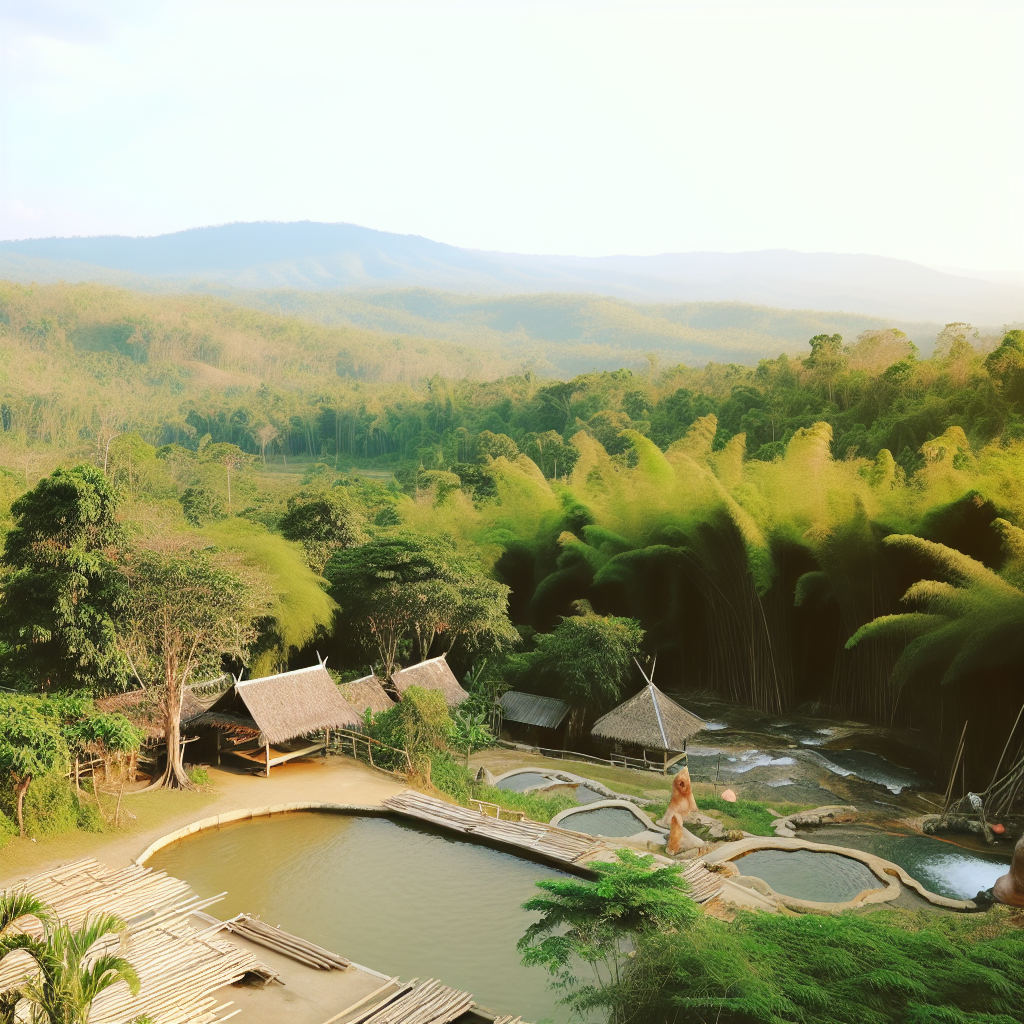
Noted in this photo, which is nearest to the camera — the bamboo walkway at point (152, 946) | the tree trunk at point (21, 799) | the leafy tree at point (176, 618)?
the bamboo walkway at point (152, 946)

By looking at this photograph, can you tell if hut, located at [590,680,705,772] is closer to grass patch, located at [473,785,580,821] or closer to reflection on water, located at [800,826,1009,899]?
grass patch, located at [473,785,580,821]

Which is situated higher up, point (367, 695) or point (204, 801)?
point (367, 695)

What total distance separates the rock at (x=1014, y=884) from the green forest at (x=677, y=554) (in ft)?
9.40

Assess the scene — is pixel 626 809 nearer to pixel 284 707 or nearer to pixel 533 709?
pixel 533 709

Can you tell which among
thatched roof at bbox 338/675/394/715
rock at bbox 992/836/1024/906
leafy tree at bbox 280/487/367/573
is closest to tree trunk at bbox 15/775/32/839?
thatched roof at bbox 338/675/394/715

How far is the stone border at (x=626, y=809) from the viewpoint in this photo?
9.86 meters

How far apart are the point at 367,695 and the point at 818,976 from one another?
8303 mm

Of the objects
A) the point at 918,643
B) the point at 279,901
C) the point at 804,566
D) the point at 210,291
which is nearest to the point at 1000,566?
the point at 918,643

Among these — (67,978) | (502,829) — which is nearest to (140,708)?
(502,829)

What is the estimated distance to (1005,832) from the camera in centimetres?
983

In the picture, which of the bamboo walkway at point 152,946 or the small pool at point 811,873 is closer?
the bamboo walkway at point 152,946

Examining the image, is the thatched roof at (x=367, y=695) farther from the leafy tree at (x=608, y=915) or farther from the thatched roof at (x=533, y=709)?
the leafy tree at (x=608, y=915)

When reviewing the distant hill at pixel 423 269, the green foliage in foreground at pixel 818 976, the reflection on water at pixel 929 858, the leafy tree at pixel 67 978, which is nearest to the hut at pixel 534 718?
the reflection on water at pixel 929 858

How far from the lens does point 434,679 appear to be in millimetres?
13344
